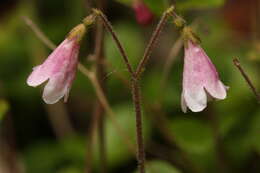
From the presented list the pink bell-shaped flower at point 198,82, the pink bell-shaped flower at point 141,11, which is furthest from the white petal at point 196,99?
the pink bell-shaped flower at point 141,11

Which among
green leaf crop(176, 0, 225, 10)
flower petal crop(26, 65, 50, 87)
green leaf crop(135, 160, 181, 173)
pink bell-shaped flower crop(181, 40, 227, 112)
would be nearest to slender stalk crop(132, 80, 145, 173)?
pink bell-shaped flower crop(181, 40, 227, 112)

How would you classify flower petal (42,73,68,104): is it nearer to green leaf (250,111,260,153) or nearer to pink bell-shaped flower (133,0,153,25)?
pink bell-shaped flower (133,0,153,25)

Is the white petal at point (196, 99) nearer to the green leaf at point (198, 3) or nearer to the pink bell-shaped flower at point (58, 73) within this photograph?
the pink bell-shaped flower at point (58, 73)

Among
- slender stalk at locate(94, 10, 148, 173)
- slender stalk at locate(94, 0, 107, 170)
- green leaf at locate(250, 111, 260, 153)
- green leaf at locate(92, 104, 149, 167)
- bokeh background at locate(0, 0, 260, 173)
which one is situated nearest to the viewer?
slender stalk at locate(94, 10, 148, 173)

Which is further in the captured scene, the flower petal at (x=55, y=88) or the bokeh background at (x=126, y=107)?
the bokeh background at (x=126, y=107)

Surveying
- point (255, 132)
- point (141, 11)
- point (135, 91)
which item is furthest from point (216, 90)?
point (255, 132)

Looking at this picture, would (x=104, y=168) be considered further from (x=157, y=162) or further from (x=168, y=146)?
(x=168, y=146)
